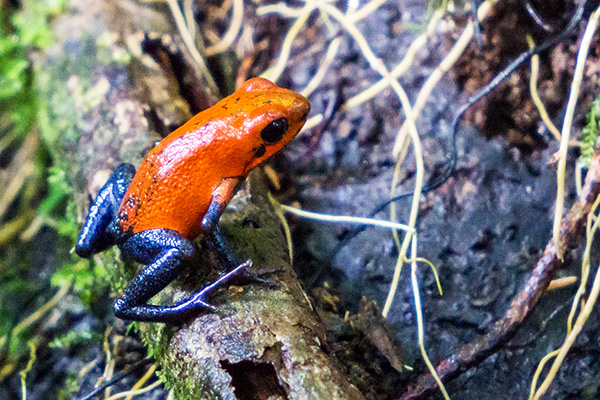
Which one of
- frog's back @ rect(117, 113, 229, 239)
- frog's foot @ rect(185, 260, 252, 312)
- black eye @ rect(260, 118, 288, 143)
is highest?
black eye @ rect(260, 118, 288, 143)

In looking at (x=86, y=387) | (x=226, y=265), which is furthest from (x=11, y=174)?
(x=226, y=265)

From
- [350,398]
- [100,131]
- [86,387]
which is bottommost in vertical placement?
[86,387]

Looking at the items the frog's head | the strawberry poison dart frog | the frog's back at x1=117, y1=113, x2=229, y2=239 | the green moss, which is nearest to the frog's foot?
the strawberry poison dart frog

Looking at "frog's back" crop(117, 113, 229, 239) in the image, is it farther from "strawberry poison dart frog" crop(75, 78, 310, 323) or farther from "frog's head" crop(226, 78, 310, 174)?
"frog's head" crop(226, 78, 310, 174)

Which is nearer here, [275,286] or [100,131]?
[275,286]

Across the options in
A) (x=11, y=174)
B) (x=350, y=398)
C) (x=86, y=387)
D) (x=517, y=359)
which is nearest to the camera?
(x=350, y=398)

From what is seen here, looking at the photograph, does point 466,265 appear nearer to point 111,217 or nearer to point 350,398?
point 350,398

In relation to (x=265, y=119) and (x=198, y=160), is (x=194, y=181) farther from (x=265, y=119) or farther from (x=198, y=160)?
(x=265, y=119)
